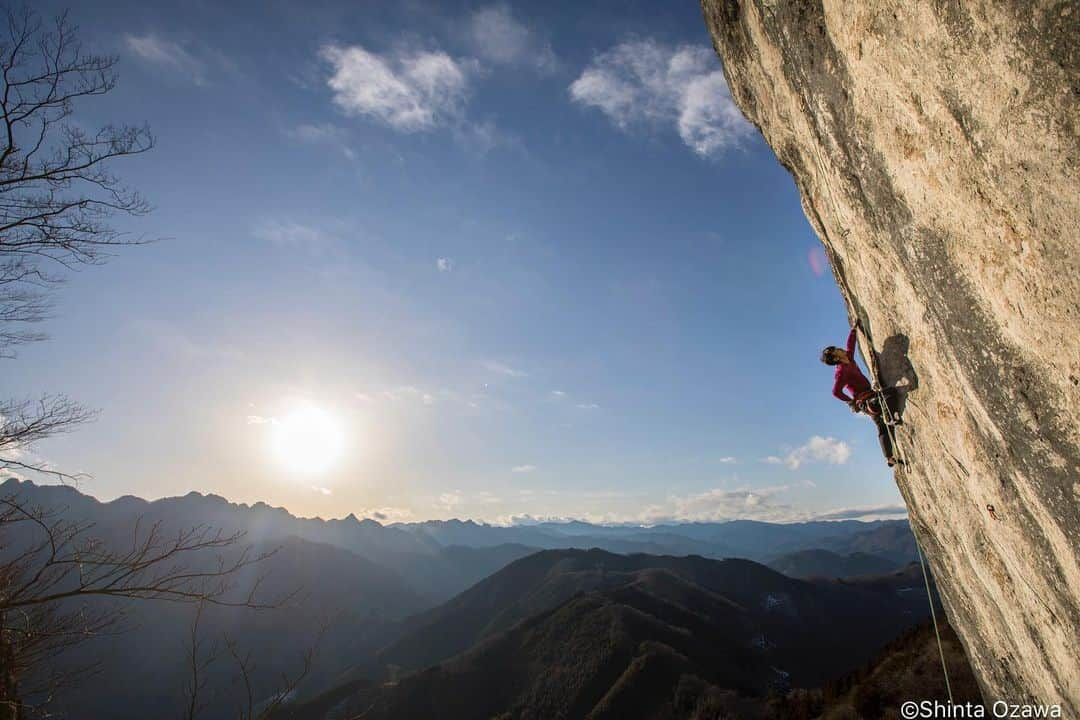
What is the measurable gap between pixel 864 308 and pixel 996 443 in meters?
3.58

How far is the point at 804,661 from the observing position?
84.6m

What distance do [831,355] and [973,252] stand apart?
3.85 m

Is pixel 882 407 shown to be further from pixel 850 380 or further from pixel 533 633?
pixel 533 633

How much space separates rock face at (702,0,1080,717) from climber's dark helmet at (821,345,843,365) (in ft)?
2.09

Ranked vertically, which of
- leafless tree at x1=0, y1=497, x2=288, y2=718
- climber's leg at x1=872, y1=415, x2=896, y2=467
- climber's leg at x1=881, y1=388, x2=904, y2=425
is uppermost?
climber's leg at x1=881, y1=388, x2=904, y2=425

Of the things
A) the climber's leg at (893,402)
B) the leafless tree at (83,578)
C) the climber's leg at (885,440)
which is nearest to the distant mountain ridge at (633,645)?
the climber's leg at (885,440)

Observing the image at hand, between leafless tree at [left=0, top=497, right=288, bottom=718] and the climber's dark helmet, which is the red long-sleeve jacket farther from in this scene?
leafless tree at [left=0, top=497, right=288, bottom=718]

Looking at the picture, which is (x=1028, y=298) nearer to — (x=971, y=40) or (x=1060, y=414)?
(x=1060, y=414)

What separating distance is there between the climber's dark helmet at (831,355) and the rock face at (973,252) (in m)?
0.64

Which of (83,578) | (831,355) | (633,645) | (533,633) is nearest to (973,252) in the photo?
(831,355)

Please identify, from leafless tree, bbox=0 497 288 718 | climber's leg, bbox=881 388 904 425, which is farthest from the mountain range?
climber's leg, bbox=881 388 904 425

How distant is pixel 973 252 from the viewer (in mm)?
5059

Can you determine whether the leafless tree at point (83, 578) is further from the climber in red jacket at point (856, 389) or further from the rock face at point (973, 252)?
the climber in red jacket at point (856, 389)

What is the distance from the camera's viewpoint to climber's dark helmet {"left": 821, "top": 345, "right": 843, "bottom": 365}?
28.2ft
